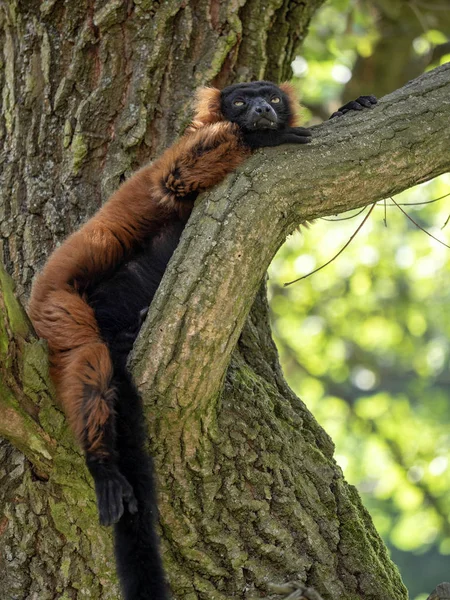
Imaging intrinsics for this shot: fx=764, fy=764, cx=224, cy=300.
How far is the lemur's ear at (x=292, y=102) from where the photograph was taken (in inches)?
204

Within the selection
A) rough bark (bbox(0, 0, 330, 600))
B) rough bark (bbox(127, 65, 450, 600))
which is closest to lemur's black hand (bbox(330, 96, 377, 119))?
rough bark (bbox(127, 65, 450, 600))

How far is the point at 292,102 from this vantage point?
520 centimetres

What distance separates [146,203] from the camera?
14.5ft

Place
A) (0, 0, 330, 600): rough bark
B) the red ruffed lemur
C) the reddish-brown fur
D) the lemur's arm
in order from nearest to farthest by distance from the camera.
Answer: the red ruffed lemur < the reddish-brown fur < the lemur's arm < (0, 0, 330, 600): rough bark

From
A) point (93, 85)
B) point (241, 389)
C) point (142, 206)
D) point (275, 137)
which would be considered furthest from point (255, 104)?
point (241, 389)

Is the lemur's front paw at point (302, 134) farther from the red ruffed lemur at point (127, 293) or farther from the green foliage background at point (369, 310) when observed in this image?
the green foliage background at point (369, 310)

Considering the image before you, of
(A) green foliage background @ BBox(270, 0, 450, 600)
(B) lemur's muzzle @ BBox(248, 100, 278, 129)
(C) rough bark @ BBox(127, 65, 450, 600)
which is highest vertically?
(A) green foliage background @ BBox(270, 0, 450, 600)

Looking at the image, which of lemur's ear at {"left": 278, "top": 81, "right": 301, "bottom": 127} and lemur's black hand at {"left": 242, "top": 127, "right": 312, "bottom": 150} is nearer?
lemur's black hand at {"left": 242, "top": 127, "right": 312, "bottom": 150}

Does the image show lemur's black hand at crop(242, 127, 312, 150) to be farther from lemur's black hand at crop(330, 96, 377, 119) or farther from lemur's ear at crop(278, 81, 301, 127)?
lemur's ear at crop(278, 81, 301, 127)

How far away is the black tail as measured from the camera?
10.7 feet

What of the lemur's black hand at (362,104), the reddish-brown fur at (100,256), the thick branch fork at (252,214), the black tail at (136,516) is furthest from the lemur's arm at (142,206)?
the black tail at (136,516)

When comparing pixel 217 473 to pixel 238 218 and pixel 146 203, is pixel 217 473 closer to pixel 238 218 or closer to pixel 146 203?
pixel 238 218

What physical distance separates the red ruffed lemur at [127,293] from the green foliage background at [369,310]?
170 inches

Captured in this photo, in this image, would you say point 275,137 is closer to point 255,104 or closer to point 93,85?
point 255,104
